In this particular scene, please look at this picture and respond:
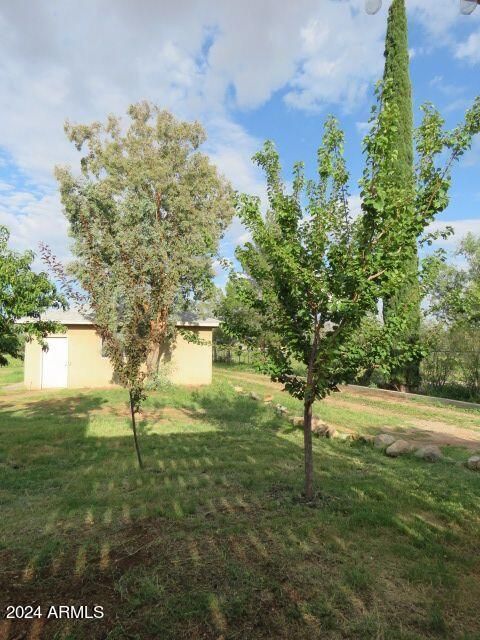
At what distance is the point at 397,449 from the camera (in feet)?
27.6

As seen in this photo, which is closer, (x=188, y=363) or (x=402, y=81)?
(x=402, y=81)

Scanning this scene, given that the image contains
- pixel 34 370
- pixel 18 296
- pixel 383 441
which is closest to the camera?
pixel 18 296

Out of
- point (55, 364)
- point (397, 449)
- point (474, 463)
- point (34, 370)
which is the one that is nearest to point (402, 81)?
point (397, 449)

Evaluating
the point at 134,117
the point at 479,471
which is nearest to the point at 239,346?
the point at 479,471

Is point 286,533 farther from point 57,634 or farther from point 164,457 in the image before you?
point 164,457

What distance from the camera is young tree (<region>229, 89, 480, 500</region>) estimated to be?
4699mm

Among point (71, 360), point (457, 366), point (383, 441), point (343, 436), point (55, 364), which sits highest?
point (457, 366)

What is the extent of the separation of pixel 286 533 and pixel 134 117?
24.0 meters

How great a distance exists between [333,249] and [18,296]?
501 centimetres

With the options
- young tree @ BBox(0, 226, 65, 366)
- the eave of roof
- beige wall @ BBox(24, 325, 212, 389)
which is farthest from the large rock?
beige wall @ BBox(24, 325, 212, 389)

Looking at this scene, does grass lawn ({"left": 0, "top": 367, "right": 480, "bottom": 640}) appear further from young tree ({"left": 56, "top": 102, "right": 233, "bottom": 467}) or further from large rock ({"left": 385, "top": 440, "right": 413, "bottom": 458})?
young tree ({"left": 56, "top": 102, "right": 233, "bottom": 467})

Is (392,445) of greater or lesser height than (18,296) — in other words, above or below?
below

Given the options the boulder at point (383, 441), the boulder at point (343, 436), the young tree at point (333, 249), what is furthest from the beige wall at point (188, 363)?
the young tree at point (333, 249)

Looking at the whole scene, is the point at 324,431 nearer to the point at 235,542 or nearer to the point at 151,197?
the point at 235,542
